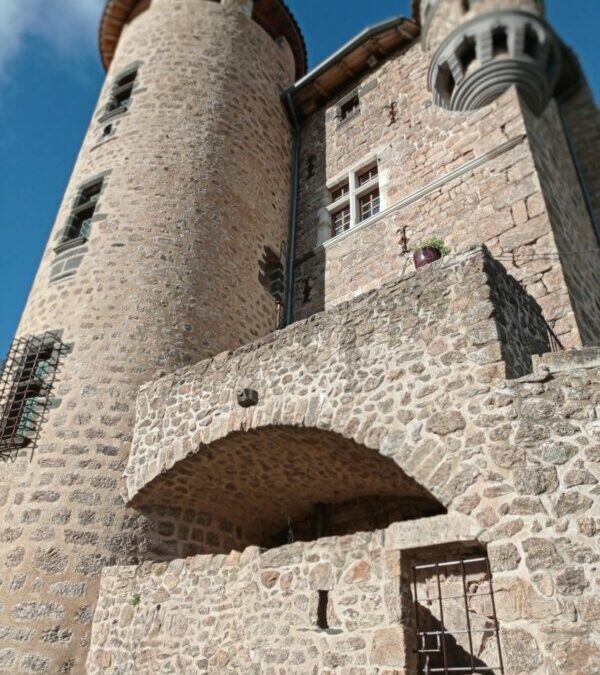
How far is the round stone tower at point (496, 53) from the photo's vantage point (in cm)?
834

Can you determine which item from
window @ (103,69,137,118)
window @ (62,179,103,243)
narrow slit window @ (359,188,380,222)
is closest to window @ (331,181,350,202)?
narrow slit window @ (359,188,380,222)

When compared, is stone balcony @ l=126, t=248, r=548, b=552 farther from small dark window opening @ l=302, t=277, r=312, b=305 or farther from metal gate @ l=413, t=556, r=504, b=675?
small dark window opening @ l=302, t=277, r=312, b=305

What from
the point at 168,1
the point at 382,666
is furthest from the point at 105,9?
the point at 382,666

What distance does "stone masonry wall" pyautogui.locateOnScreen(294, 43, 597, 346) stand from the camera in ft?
22.5

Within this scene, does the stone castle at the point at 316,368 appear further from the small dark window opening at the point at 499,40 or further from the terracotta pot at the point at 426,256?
the terracotta pot at the point at 426,256

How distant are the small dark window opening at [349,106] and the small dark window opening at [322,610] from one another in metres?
9.20

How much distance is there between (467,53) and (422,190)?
7.26 ft

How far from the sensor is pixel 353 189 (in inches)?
399

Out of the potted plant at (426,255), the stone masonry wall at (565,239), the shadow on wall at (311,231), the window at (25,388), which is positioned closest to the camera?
the stone masonry wall at (565,239)

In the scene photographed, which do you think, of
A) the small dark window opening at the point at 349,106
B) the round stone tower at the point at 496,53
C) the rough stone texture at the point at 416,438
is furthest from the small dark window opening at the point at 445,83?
the rough stone texture at the point at 416,438

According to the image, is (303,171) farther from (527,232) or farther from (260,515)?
(260,515)

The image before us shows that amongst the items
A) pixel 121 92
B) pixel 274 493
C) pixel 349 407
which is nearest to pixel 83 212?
pixel 121 92

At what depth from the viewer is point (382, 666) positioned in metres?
3.76

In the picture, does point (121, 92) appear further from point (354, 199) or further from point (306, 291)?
point (306, 291)
